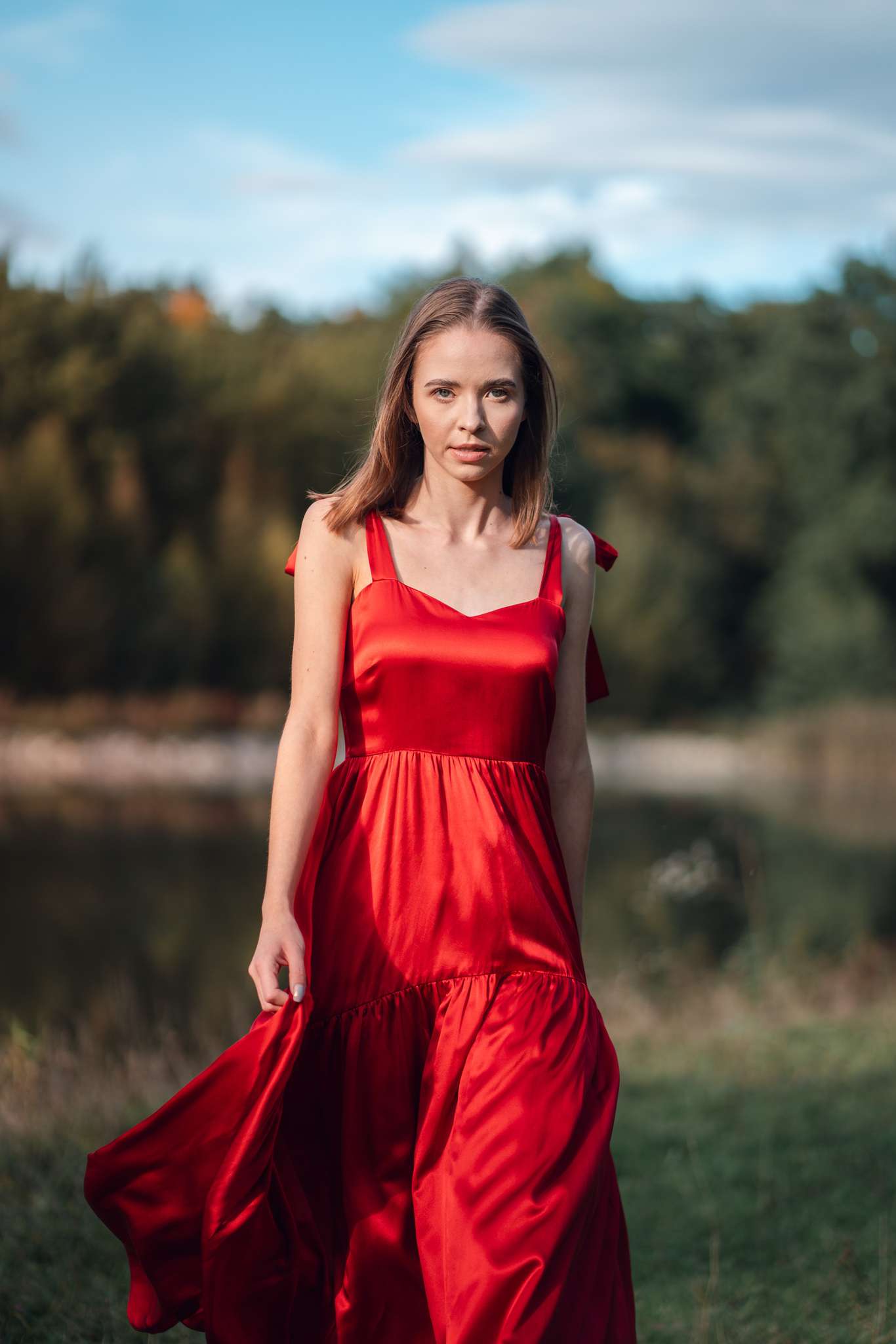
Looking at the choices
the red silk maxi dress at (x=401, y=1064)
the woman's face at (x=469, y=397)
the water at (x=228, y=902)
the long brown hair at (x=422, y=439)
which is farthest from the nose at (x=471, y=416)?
the water at (x=228, y=902)

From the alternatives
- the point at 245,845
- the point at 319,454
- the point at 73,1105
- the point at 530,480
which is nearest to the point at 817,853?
the point at 245,845

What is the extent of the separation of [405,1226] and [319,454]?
98.9ft

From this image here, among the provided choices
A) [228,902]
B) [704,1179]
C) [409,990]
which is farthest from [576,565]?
[228,902]

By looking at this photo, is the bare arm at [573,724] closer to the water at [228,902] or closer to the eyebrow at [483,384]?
the eyebrow at [483,384]

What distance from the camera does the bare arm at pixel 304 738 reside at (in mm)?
2195

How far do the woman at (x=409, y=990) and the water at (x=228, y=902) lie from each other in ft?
12.7

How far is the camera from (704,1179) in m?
4.38

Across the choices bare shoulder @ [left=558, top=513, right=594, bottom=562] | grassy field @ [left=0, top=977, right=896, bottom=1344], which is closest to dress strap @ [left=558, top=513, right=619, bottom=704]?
bare shoulder @ [left=558, top=513, right=594, bottom=562]

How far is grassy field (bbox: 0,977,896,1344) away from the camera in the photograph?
10.6 ft

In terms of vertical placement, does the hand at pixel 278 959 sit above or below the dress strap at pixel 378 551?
below

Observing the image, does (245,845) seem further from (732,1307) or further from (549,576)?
(549,576)

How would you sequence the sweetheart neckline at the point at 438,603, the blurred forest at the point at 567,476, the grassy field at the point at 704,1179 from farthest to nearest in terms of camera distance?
the blurred forest at the point at 567,476, the grassy field at the point at 704,1179, the sweetheart neckline at the point at 438,603

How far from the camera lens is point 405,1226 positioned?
7.54ft

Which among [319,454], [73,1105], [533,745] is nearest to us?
[533,745]
